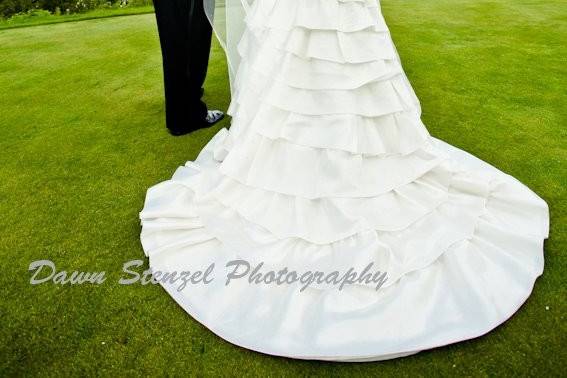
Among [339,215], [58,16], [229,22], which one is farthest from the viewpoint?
[58,16]

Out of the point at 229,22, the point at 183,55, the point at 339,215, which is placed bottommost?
the point at 339,215

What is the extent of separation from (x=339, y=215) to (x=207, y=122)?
5.33 feet

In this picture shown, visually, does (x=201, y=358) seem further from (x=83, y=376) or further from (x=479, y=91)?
(x=479, y=91)

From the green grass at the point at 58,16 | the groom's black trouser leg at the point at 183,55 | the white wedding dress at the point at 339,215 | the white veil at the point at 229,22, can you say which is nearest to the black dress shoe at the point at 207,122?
the groom's black trouser leg at the point at 183,55

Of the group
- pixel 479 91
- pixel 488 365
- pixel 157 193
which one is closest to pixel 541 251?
pixel 488 365

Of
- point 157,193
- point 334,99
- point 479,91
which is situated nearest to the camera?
point 334,99

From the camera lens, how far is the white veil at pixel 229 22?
2254 millimetres

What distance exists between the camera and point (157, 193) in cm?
229

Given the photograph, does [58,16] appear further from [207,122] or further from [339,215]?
[339,215]

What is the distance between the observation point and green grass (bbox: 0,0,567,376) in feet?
5.07

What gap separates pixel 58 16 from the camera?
6.25m

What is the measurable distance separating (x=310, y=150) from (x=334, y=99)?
0.76ft

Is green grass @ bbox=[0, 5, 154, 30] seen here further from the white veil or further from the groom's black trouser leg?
the white veil

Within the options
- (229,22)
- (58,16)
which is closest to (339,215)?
(229,22)
